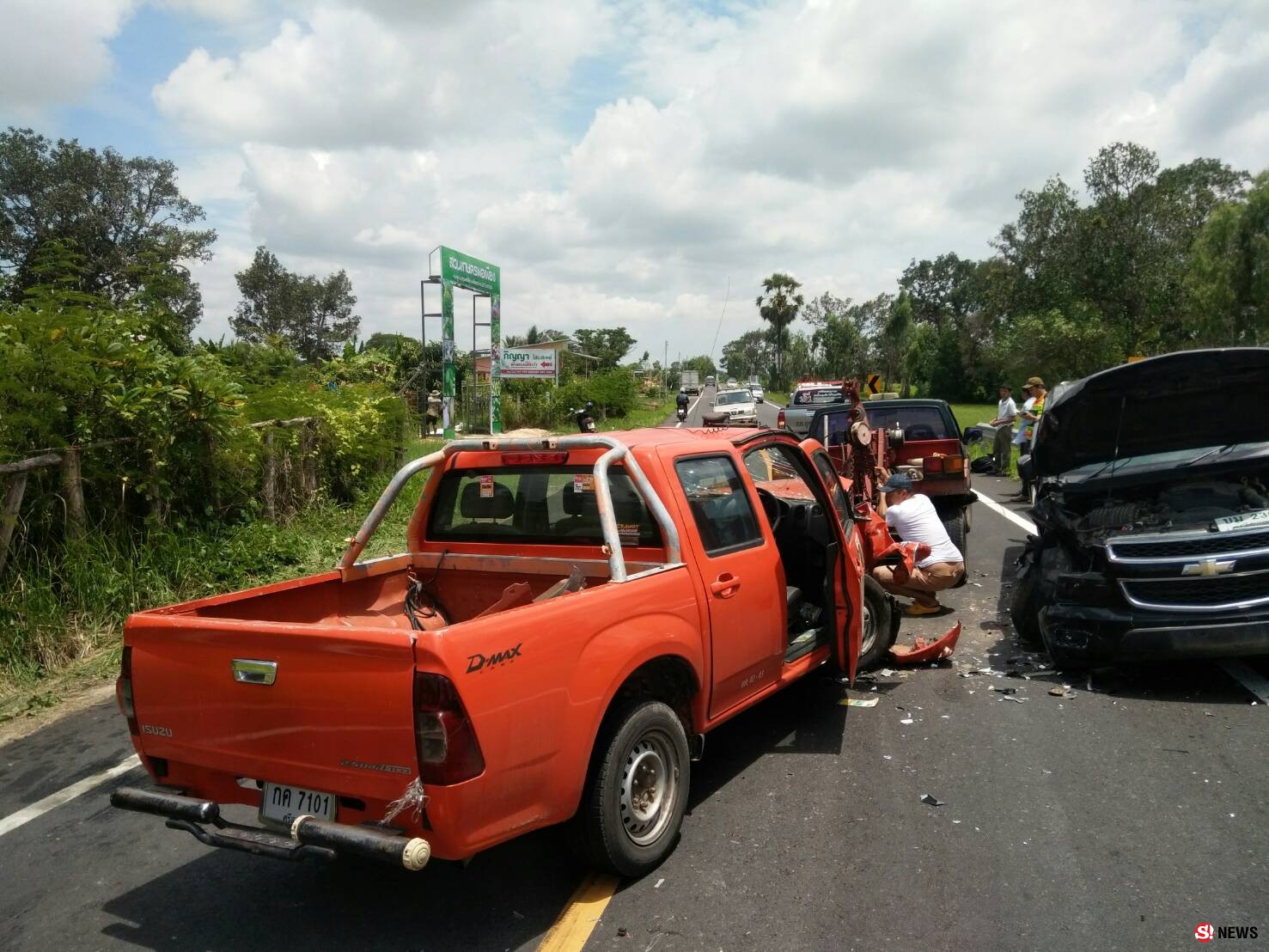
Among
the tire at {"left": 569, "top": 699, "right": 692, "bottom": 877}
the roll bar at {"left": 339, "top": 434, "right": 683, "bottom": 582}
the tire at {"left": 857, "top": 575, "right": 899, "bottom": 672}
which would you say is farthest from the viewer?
the tire at {"left": 857, "top": 575, "right": 899, "bottom": 672}

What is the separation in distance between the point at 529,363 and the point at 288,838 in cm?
3192

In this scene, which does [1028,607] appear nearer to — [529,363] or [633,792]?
[633,792]

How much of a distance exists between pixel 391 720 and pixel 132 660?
135 centimetres

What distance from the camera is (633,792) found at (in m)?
3.89

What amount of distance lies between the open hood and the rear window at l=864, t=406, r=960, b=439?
4.01 m

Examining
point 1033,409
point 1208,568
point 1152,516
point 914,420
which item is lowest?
point 1208,568

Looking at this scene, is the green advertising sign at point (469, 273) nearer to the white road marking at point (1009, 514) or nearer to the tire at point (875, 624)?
the white road marking at point (1009, 514)

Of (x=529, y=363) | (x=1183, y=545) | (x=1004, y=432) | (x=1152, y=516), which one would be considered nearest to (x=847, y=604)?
(x=1183, y=545)

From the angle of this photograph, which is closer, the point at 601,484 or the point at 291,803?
the point at 291,803

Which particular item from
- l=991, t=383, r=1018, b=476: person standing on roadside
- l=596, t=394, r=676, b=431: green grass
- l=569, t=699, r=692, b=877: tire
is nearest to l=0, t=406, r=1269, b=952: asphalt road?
l=569, t=699, r=692, b=877: tire

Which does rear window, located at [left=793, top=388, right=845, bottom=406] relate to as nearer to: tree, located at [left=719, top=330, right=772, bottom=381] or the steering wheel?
the steering wheel

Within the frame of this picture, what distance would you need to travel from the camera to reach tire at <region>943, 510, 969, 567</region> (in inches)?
398

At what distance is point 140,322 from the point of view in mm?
9109

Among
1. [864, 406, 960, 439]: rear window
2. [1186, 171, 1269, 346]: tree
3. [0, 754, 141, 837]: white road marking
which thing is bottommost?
[0, 754, 141, 837]: white road marking
